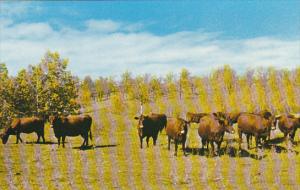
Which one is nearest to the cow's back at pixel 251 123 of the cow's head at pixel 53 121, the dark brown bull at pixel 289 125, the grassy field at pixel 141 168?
the grassy field at pixel 141 168

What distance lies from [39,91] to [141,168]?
32.7 metres

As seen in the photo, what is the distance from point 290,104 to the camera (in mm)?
60094

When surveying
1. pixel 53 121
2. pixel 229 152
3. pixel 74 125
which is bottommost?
pixel 229 152

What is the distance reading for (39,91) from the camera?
44719 millimetres

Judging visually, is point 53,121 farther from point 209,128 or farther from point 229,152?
point 229,152

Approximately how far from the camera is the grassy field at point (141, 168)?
12.2 m

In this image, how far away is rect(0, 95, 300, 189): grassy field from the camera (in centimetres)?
1223

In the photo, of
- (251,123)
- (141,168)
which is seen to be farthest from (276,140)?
(141,168)

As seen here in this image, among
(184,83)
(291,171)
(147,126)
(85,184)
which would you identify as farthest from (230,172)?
(184,83)

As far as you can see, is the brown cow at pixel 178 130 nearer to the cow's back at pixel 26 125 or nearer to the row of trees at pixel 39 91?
the cow's back at pixel 26 125

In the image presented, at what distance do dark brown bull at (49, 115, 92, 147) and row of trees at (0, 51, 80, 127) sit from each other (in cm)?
2414

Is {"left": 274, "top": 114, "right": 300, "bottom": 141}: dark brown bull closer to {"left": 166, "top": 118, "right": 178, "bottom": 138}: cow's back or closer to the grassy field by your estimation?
the grassy field

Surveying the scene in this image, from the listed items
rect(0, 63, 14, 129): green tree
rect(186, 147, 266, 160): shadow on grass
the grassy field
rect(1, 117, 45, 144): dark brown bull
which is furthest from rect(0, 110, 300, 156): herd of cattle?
rect(0, 63, 14, 129): green tree

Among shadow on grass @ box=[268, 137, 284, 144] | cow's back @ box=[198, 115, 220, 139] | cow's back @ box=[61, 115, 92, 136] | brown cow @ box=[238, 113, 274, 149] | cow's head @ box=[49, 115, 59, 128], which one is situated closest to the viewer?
cow's back @ box=[198, 115, 220, 139]
